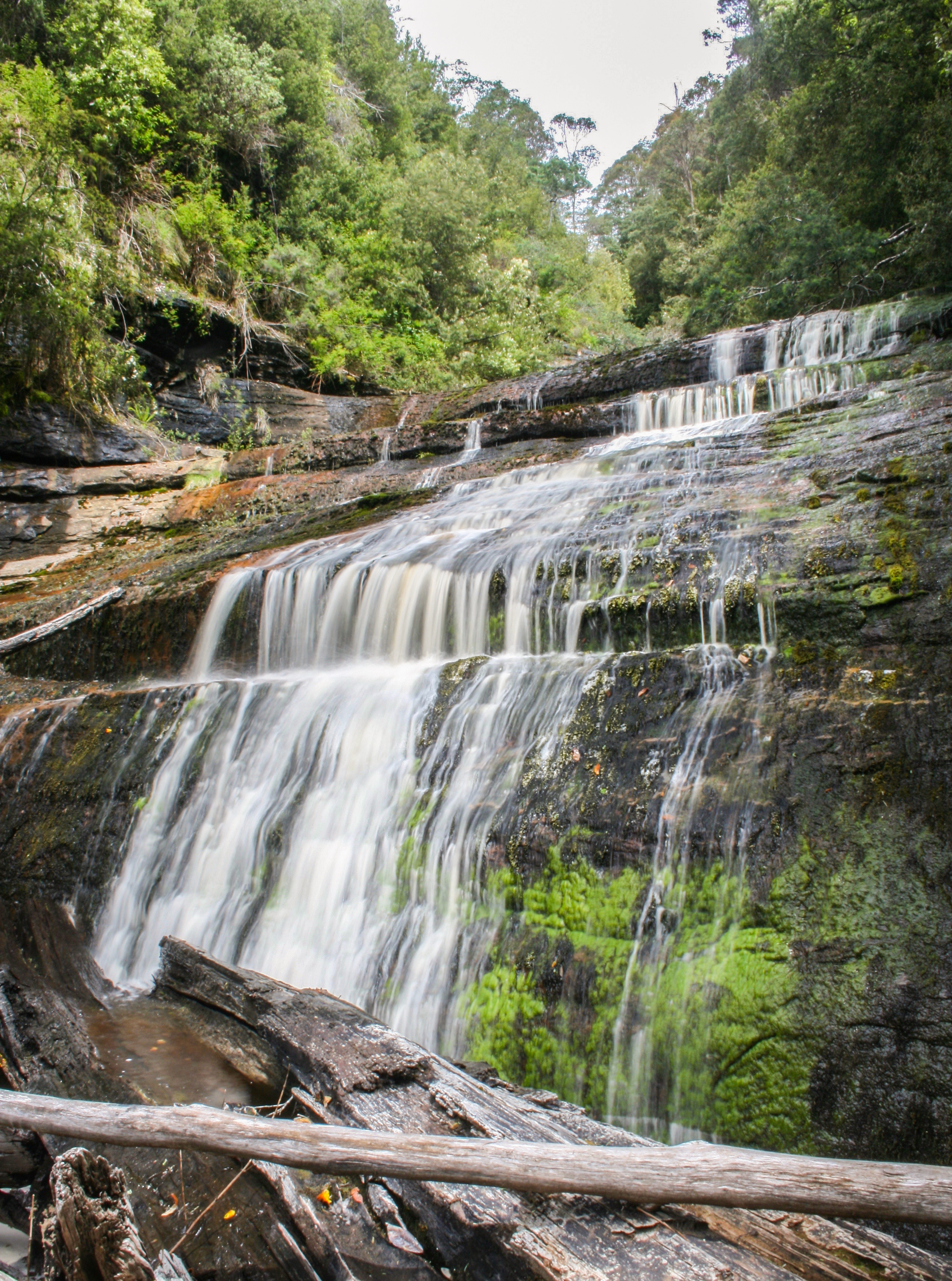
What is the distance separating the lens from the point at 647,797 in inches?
150

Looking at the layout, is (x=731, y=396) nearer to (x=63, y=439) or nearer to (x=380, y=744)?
(x=380, y=744)

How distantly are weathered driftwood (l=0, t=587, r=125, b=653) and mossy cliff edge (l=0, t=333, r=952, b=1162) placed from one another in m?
3.75

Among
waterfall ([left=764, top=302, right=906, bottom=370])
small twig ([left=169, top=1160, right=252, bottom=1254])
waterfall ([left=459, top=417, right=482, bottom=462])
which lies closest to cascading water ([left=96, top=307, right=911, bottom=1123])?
small twig ([left=169, top=1160, right=252, bottom=1254])

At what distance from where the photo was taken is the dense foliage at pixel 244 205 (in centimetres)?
1228

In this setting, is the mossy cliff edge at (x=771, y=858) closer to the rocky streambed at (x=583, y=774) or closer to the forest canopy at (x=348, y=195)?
the rocky streambed at (x=583, y=774)

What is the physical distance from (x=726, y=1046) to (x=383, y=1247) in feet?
5.24

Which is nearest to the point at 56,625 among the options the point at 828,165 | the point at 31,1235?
the point at 31,1235

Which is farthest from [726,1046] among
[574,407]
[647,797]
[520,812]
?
[574,407]

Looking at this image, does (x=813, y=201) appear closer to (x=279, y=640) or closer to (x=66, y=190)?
(x=66, y=190)

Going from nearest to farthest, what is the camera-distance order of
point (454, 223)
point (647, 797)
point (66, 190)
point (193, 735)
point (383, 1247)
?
point (383, 1247) → point (647, 797) → point (193, 735) → point (66, 190) → point (454, 223)

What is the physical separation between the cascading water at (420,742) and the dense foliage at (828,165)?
9709 millimetres

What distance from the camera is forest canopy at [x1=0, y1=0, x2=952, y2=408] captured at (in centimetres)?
1253

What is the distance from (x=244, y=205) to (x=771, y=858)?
19760 millimetres

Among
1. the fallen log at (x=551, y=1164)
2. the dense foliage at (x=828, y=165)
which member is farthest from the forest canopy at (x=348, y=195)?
the fallen log at (x=551, y=1164)
